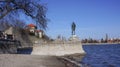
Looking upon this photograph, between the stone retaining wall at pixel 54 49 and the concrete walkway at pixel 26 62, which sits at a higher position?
the stone retaining wall at pixel 54 49

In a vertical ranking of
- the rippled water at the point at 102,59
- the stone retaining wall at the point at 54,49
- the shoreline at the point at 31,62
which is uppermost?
the stone retaining wall at the point at 54,49

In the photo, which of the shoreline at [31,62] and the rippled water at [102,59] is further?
the rippled water at [102,59]

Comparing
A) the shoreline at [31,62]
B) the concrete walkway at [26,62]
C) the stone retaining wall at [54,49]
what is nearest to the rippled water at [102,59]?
the stone retaining wall at [54,49]

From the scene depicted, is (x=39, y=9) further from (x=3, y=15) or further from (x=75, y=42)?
(x=75, y=42)

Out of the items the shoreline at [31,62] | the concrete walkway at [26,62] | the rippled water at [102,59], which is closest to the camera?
the concrete walkway at [26,62]

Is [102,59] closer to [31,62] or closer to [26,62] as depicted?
[31,62]

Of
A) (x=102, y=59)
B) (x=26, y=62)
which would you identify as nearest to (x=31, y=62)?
(x=26, y=62)

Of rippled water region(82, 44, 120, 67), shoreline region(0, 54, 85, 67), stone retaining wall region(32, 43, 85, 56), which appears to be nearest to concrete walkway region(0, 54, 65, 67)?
shoreline region(0, 54, 85, 67)

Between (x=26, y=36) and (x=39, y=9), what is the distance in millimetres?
93851

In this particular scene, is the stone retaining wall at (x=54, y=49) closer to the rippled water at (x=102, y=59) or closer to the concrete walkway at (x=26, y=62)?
the rippled water at (x=102, y=59)

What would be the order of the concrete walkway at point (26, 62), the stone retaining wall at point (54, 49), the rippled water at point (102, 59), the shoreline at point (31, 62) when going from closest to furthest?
the concrete walkway at point (26, 62)
the shoreline at point (31, 62)
the rippled water at point (102, 59)
the stone retaining wall at point (54, 49)

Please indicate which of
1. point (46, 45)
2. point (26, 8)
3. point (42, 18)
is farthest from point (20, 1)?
point (46, 45)

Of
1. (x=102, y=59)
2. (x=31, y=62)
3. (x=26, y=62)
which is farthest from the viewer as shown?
(x=102, y=59)

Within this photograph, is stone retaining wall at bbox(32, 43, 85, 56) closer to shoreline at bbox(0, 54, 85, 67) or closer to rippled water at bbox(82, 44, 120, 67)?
rippled water at bbox(82, 44, 120, 67)
